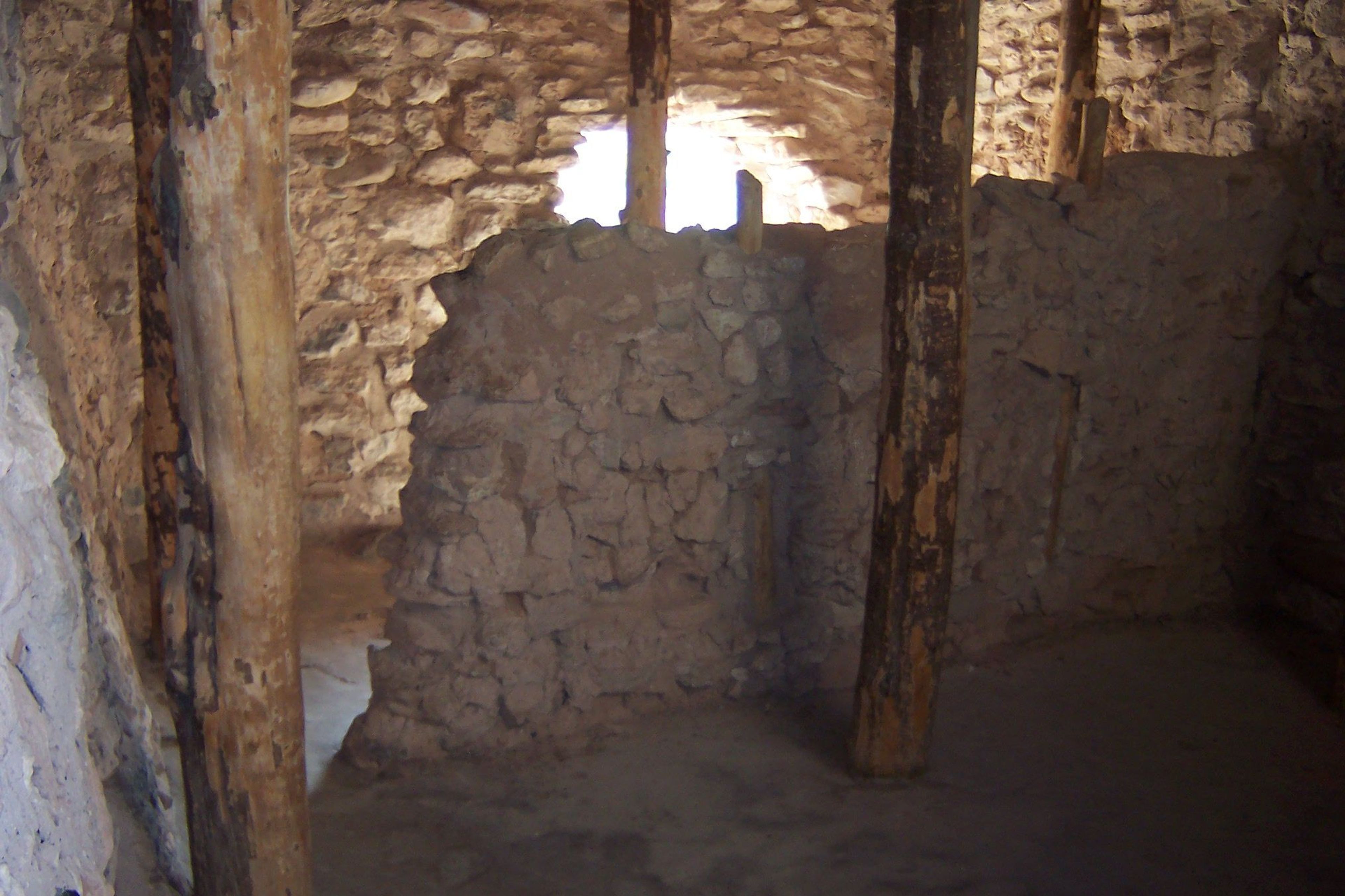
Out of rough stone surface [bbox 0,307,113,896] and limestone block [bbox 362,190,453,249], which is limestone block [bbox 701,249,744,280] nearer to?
rough stone surface [bbox 0,307,113,896]

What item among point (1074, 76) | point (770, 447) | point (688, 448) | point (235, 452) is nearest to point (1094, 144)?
point (1074, 76)

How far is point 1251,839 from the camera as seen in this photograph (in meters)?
3.33

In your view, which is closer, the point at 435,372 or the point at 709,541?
the point at 435,372

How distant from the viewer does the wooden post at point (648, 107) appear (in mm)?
5613

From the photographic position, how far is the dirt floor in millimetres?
3178

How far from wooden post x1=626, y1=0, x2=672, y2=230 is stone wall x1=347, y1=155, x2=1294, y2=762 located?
1.89 meters

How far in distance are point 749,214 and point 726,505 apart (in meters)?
0.99

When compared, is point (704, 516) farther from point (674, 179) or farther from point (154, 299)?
point (674, 179)

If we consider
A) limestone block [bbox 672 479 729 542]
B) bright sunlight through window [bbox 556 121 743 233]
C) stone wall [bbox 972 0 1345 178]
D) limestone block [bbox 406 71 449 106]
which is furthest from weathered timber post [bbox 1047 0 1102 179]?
limestone block [bbox 406 71 449 106]

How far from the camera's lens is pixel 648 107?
5.71 m

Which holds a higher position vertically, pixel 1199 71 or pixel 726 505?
pixel 1199 71

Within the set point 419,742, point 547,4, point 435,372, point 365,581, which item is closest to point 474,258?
point 435,372

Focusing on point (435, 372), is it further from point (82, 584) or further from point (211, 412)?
point (82, 584)

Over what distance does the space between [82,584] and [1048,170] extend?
509 centimetres
